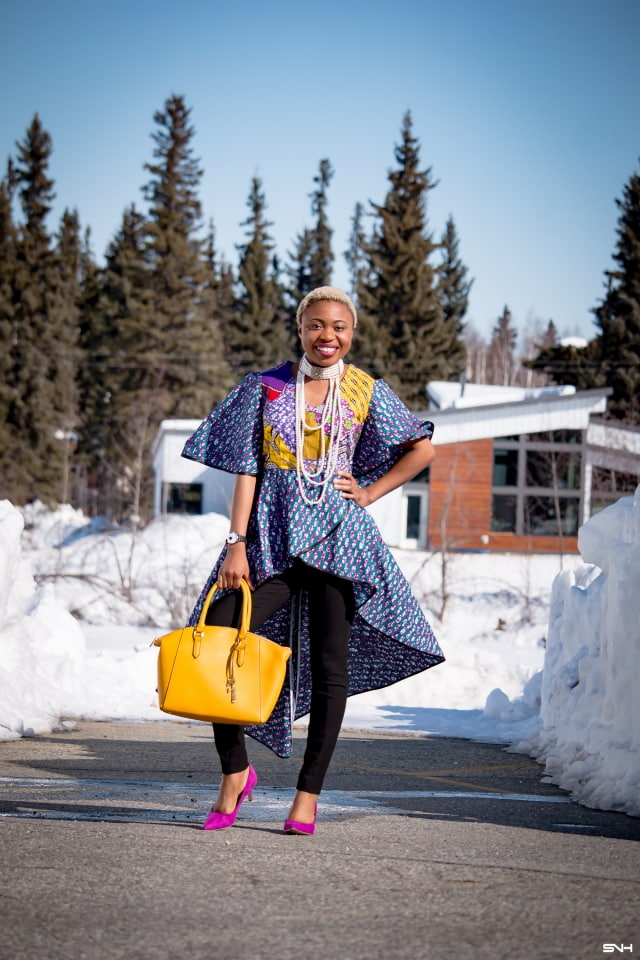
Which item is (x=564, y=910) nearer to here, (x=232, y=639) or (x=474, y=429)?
(x=232, y=639)

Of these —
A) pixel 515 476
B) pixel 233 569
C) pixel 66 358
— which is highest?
pixel 66 358

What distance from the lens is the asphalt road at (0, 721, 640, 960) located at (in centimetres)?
271

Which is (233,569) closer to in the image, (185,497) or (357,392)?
(357,392)

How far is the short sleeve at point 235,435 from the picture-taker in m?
4.49

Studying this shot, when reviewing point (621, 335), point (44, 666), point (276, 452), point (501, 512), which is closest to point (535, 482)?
point (501, 512)

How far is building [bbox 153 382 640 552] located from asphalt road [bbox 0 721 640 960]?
35766 millimetres

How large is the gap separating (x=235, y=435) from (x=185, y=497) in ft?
143

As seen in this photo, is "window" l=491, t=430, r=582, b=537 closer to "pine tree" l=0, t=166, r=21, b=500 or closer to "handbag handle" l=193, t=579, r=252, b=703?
"pine tree" l=0, t=166, r=21, b=500

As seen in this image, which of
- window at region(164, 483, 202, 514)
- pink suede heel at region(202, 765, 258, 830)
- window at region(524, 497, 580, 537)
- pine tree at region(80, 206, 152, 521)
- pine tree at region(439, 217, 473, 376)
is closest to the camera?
pink suede heel at region(202, 765, 258, 830)

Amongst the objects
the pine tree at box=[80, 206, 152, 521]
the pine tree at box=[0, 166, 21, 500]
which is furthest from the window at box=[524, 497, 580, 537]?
the pine tree at box=[0, 166, 21, 500]

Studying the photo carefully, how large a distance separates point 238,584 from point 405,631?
0.73 metres

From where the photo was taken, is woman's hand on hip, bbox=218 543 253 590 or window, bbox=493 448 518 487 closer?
woman's hand on hip, bbox=218 543 253 590

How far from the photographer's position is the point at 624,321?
51.6 meters

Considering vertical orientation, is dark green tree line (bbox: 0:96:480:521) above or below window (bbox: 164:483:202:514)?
above
